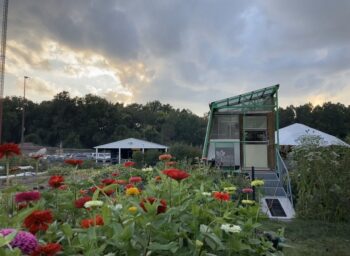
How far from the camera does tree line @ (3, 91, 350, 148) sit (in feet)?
211

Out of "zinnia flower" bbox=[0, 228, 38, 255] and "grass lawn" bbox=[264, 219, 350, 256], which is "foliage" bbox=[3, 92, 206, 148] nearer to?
"grass lawn" bbox=[264, 219, 350, 256]

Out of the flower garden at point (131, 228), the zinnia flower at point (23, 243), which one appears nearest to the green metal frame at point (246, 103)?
the flower garden at point (131, 228)

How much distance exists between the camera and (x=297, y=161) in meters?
8.69

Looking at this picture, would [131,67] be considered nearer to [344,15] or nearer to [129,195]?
[344,15]

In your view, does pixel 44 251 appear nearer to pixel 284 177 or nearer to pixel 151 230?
pixel 151 230

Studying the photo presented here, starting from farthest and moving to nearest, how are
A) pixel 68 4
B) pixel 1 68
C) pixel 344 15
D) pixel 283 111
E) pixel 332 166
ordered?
1. pixel 283 111
2. pixel 1 68
3. pixel 344 15
4. pixel 68 4
5. pixel 332 166

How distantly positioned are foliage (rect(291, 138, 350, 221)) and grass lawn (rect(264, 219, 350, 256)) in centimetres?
38

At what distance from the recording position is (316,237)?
257 inches

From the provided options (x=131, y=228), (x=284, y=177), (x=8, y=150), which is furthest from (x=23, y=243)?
(x=284, y=177)

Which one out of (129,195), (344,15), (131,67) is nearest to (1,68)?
(131,67)

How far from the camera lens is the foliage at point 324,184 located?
783 centimetres

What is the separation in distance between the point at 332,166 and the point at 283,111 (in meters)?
50.9

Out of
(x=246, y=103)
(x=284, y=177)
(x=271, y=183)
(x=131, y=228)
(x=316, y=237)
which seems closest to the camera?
(x=131, y=228)

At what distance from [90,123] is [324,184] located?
60.6m
